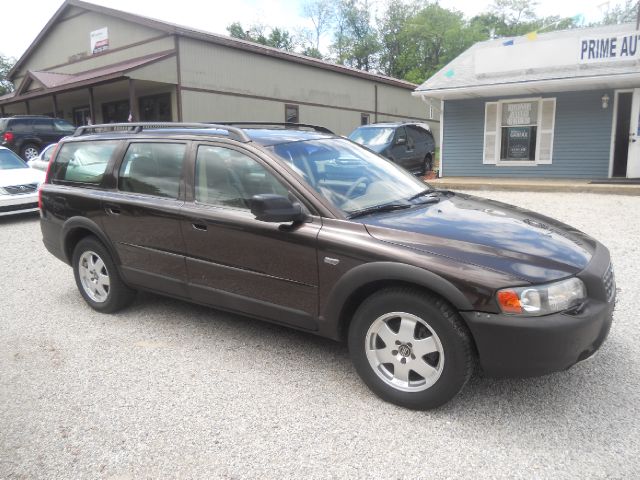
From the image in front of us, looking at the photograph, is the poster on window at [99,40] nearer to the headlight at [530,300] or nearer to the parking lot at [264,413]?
the parking lot at [264,413]

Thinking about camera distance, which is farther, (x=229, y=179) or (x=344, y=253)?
(x=229, y=179)

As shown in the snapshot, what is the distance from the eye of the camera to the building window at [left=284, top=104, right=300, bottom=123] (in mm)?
22172

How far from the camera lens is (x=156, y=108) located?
1959 cm

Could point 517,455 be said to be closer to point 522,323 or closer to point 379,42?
point 522,323

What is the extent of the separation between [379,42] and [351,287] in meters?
56.5

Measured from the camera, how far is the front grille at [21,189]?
973 cm

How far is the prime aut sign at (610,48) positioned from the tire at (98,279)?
458 inches

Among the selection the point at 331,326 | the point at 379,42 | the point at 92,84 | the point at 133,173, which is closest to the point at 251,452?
the point at 331,326

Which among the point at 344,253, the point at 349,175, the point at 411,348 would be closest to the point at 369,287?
the point at 344,253

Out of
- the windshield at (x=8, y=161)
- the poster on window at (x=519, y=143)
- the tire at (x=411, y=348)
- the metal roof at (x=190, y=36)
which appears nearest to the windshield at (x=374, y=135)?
the poster on window at (x=519, y=143)

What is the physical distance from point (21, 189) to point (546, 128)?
40.2ft

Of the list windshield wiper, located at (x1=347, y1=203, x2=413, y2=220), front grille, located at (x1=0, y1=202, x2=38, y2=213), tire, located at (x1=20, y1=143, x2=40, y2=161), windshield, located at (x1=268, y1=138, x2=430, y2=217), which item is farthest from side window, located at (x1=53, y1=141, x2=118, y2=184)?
tire, located at (x1=20, y1=143, x2=40, y2=161)

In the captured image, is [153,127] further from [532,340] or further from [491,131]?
[491,131]

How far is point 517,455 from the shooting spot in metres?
2.51
